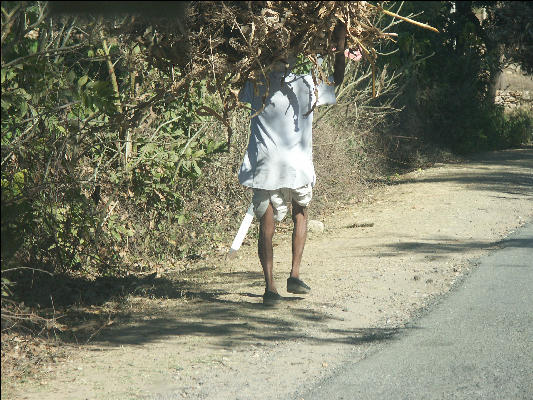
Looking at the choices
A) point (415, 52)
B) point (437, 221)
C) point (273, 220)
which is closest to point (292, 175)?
point (273, 220)

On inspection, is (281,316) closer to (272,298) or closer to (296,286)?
(272,298)

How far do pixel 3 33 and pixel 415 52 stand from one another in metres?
12.9

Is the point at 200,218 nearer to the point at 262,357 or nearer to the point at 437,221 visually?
the point at 437,221

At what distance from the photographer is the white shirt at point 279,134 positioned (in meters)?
5.98

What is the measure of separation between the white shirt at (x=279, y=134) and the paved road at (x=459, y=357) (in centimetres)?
149

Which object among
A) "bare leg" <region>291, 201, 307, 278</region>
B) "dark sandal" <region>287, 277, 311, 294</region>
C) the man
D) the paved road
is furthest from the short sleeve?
the paved road

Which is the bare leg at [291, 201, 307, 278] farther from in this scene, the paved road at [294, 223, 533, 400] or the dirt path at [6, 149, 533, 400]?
the paved road at [294, 223, 533, 400]

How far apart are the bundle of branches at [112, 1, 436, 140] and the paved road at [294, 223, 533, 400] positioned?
2.05 metres

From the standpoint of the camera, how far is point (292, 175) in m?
6.07

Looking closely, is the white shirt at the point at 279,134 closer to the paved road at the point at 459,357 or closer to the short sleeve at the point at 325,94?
the short sleeve at the point at 325,94

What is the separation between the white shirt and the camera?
235 inches

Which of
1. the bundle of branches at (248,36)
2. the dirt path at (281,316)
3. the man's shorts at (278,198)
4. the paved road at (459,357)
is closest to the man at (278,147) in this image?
the man's shorts at (278,198)

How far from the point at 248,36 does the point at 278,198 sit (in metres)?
1.39

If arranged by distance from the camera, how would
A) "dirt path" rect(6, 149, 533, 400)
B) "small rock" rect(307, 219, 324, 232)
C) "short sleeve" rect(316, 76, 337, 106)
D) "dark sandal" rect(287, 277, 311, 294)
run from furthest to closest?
1. "small rock" rect(307, 219, 324, 232)
2. "dark sandal" rect(287, 277, 311, 294)
3. "short sleeve" rect(316, 76, 337, 106)
4. "dirt path" rect(6, 149, 533, 400)
